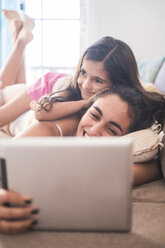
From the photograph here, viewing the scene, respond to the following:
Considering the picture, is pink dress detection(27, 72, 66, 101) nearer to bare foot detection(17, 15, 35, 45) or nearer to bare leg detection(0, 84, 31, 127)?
bare leg detection(0, 84, 31, 127)

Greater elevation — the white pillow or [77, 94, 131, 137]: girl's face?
[77, 94, 131, 137]: girl's face

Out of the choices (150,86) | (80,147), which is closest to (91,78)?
(150,86)

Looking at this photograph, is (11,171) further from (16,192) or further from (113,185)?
(113,185)

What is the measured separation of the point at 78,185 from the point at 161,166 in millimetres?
570

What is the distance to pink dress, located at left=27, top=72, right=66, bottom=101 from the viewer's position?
1.42m

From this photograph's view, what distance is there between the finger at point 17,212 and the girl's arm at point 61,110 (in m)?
0.54

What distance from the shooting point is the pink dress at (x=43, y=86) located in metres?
1.42

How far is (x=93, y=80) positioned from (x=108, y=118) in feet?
0.63

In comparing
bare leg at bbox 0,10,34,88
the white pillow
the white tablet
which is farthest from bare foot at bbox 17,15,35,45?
the white tablet

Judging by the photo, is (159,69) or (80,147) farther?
(159,69)

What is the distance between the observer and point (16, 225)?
0.73 metres

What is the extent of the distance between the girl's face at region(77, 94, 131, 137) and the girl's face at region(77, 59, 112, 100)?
8cm

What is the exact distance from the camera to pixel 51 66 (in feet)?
9.60

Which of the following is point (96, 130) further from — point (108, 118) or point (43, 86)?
point (43, 86)
